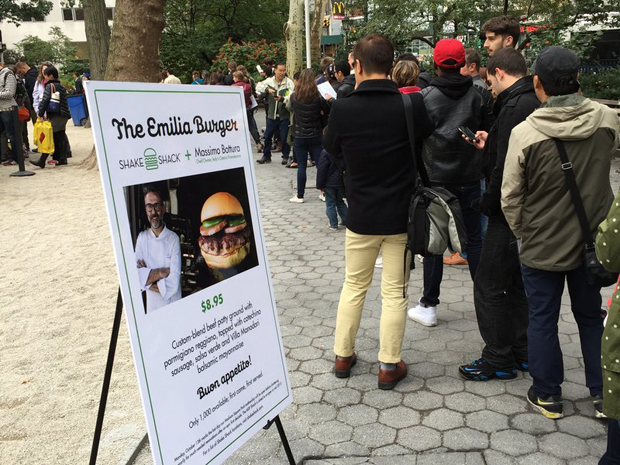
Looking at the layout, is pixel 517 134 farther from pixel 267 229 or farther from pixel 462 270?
pixel 267 229

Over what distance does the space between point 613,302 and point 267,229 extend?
6.09 m

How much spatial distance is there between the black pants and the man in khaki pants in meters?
0.47

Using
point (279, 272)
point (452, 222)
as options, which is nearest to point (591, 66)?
point (279, 272)

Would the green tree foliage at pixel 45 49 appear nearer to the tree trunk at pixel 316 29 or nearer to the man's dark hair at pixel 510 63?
the tree trunk at pixel 316 29

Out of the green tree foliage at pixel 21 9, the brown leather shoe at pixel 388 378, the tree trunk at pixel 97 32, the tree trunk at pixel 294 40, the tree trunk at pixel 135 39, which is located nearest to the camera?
the brown leather shoe at pixel 388 378

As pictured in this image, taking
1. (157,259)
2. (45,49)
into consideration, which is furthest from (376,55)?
(45,49)

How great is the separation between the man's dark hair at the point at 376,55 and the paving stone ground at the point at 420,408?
188cm

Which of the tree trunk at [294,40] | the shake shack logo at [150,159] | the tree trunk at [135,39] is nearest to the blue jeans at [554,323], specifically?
the shake shack logo at [150,159]

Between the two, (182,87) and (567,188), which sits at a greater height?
(182,87)

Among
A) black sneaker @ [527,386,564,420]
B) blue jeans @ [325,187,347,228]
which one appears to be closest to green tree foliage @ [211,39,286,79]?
blue jeans @ [325,187,347,228]

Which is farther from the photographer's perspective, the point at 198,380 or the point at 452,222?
the point at 452,222

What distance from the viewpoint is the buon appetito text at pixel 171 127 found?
2.21 metres

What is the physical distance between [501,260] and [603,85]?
12.8 metres

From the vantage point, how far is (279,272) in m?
6.21
